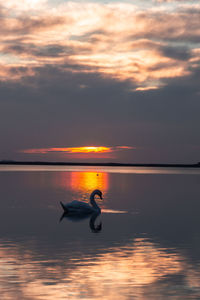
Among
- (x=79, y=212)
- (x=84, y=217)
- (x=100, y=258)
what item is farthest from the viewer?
(x=79, y=212)

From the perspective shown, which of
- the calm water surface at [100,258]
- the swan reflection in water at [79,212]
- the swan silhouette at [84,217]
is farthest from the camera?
the swan reflection in water at [79,212]

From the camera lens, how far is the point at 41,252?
22.7 meters

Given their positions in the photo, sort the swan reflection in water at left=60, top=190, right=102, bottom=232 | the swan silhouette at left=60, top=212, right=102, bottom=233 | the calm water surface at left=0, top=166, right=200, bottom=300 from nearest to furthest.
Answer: the calm water surface at left=0, top=166, right=200, bottom=300 → the swan silhouette at left=60, top=212, right=102, bottom=233 → the swan reflection in water at left=60, top=190, right=102, bottom=232

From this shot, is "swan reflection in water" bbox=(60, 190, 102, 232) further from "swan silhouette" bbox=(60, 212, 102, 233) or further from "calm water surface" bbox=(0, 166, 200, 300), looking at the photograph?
"calm water surface" bbox=(0, 166, 200, 300)

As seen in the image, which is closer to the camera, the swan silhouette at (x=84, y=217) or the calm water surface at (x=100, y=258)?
the calm water surface at (x=100, y=258)

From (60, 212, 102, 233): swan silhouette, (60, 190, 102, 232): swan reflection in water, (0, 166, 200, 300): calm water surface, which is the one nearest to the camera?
(0, 166, 200, 300): calm water surface

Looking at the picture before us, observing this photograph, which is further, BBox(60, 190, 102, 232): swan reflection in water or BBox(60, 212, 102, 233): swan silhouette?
BBox(60, 190, 102, 232): swan reflection in water

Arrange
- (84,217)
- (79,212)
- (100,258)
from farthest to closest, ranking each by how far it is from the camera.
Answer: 1. (79,212)
2. (84,217)
3. (100,258)

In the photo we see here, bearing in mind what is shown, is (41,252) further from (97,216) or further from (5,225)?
(97,216)

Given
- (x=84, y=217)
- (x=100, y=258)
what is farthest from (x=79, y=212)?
(x=100, y=258)

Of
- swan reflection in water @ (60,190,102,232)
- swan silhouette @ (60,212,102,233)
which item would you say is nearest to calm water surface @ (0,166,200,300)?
swan silhouette @ (60,212,102,233)

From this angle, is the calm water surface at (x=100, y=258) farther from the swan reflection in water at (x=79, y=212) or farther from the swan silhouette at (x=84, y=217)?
the swan reflection in water at (x=79, y=212)

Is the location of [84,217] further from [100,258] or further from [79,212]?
[100,258]

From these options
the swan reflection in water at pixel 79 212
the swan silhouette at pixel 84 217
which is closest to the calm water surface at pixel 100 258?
the swan silhouette at pixel 84 217
